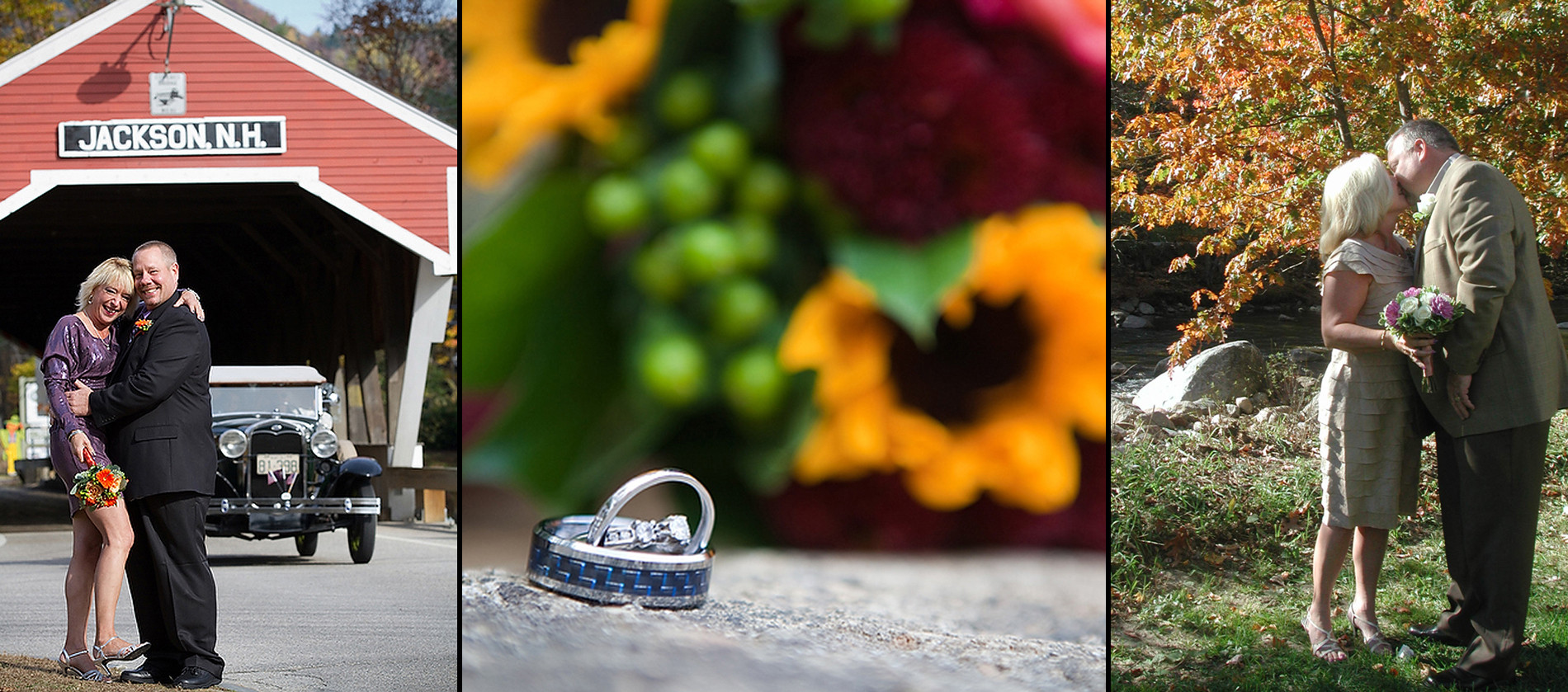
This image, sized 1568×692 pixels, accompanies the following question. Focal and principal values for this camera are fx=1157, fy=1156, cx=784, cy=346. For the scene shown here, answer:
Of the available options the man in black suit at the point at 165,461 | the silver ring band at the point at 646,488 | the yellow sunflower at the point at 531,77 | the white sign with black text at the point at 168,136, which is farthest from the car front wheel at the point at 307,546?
the yellow sunflower at the point at 531,77

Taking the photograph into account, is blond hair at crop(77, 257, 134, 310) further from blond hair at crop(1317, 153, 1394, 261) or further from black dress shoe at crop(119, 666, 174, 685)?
blond hair at crop(1317, 153, 1394, 261)

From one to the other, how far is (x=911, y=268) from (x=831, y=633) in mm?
955

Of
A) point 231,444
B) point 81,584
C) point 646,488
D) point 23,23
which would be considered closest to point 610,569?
point 646,488

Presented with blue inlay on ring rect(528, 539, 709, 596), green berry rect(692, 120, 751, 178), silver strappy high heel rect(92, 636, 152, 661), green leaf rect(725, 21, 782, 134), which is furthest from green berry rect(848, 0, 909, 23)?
silver strappy high heel rect(92, 636, 152, 661)

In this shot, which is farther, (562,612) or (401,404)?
(401,404)

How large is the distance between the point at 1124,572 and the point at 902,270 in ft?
3.74

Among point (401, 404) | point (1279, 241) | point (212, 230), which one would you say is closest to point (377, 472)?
point (401, 404)

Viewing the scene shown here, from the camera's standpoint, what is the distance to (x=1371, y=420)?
105 inches

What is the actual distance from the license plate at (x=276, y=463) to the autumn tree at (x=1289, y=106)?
14.1 ft

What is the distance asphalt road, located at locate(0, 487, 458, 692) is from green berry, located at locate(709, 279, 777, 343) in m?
1.13

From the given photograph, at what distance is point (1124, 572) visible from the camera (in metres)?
2.84

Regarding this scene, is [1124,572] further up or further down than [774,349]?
further down

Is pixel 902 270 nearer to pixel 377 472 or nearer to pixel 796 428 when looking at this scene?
pixel 796 428

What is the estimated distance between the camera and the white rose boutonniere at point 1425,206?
8.54ft
